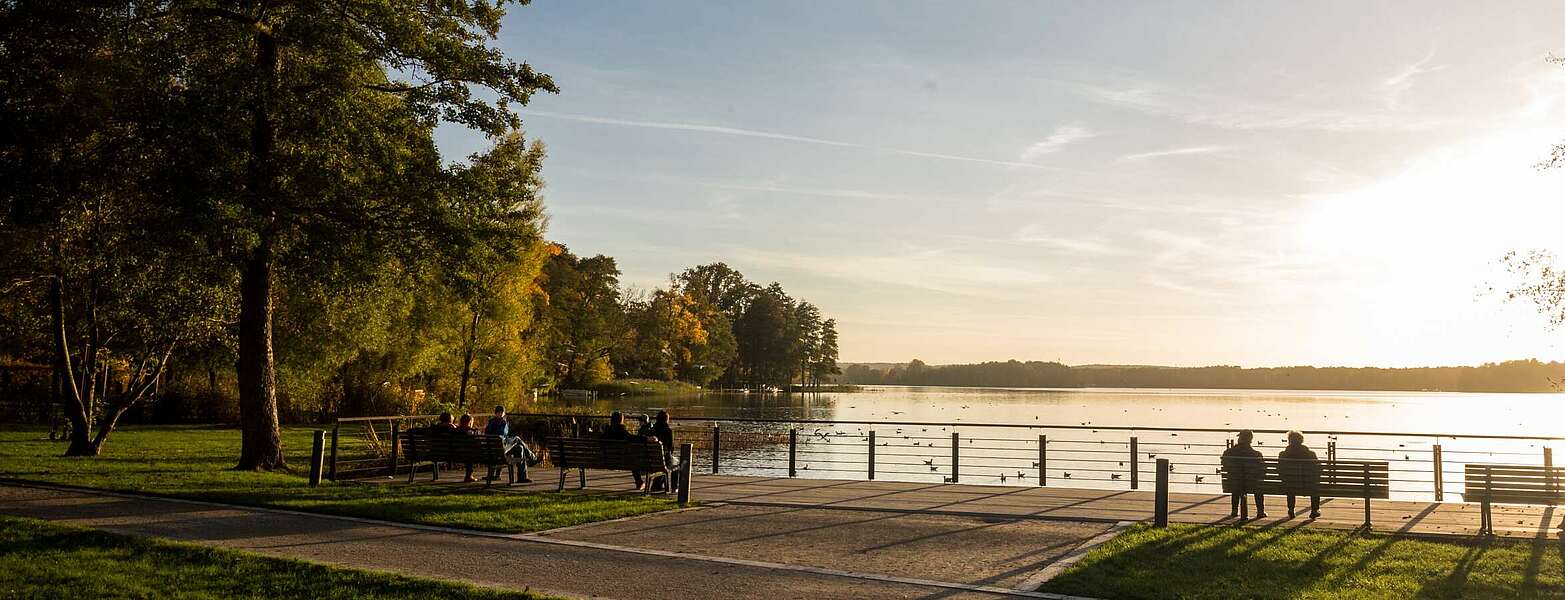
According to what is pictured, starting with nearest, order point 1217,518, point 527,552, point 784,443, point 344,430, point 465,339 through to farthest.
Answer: point 527,552, point 1217,518, point 344,430, point 784,443, point 465,339

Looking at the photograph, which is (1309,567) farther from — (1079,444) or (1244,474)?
(1079,444)

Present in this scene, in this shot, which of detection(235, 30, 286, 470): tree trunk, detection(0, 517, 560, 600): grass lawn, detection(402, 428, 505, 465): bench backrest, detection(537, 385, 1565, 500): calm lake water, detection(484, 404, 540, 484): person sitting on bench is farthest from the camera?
detection(537, 385, 1565, 500): calm lake water

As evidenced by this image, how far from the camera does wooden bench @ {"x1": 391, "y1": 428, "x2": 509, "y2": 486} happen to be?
638 inches

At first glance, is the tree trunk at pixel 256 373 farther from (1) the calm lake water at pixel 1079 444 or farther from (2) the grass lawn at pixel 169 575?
(2) the grass lawn at pixel 169 575

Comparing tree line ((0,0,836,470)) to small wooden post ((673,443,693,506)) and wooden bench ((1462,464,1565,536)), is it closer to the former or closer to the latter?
small wooden post ((673,443,693,506))

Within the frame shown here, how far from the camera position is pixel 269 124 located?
1836 cm

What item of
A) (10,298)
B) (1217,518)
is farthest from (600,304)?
(1217,518)

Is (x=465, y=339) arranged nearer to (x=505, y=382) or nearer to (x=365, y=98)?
(x=505, y=382)

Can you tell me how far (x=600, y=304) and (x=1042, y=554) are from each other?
259ft

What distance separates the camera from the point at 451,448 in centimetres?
1664

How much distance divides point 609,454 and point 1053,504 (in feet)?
22.0

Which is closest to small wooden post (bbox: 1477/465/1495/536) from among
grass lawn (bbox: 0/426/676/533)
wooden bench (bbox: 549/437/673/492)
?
grass lawn (bbox: 0/426/676/533)

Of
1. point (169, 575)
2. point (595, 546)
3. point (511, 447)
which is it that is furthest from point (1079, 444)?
point (169, 575)

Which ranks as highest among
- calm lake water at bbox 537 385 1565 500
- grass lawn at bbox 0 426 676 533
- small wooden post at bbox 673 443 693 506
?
small wooden post at bbox 673 443 693 506
